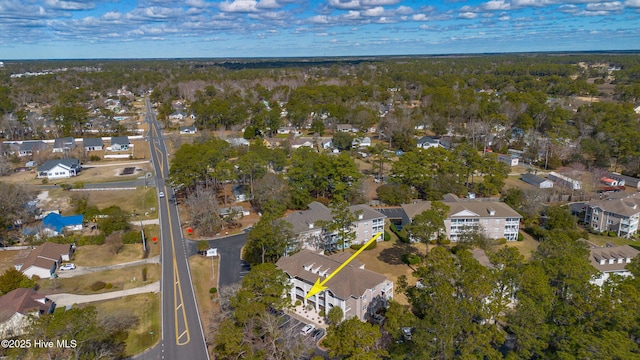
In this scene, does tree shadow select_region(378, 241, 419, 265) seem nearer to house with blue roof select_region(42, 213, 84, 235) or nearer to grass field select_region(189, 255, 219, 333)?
grass field select_region(189, 255, 219, 333)

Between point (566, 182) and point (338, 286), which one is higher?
point (338, 286)

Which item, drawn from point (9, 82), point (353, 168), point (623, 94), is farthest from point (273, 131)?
point (9, 82)

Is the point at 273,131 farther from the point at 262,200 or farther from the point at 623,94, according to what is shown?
the point at 623,94

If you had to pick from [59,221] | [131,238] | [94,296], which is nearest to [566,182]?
[131,238]

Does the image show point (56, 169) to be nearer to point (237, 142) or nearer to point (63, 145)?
point (63, 145)

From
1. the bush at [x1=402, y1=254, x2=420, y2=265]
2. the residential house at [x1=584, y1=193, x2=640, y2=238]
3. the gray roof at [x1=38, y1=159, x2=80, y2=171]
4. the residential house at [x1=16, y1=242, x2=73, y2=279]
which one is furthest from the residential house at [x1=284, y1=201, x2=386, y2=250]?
the gray roof at [x1=38, y1=159, x2=80, y2=171]

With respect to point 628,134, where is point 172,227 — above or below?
below
